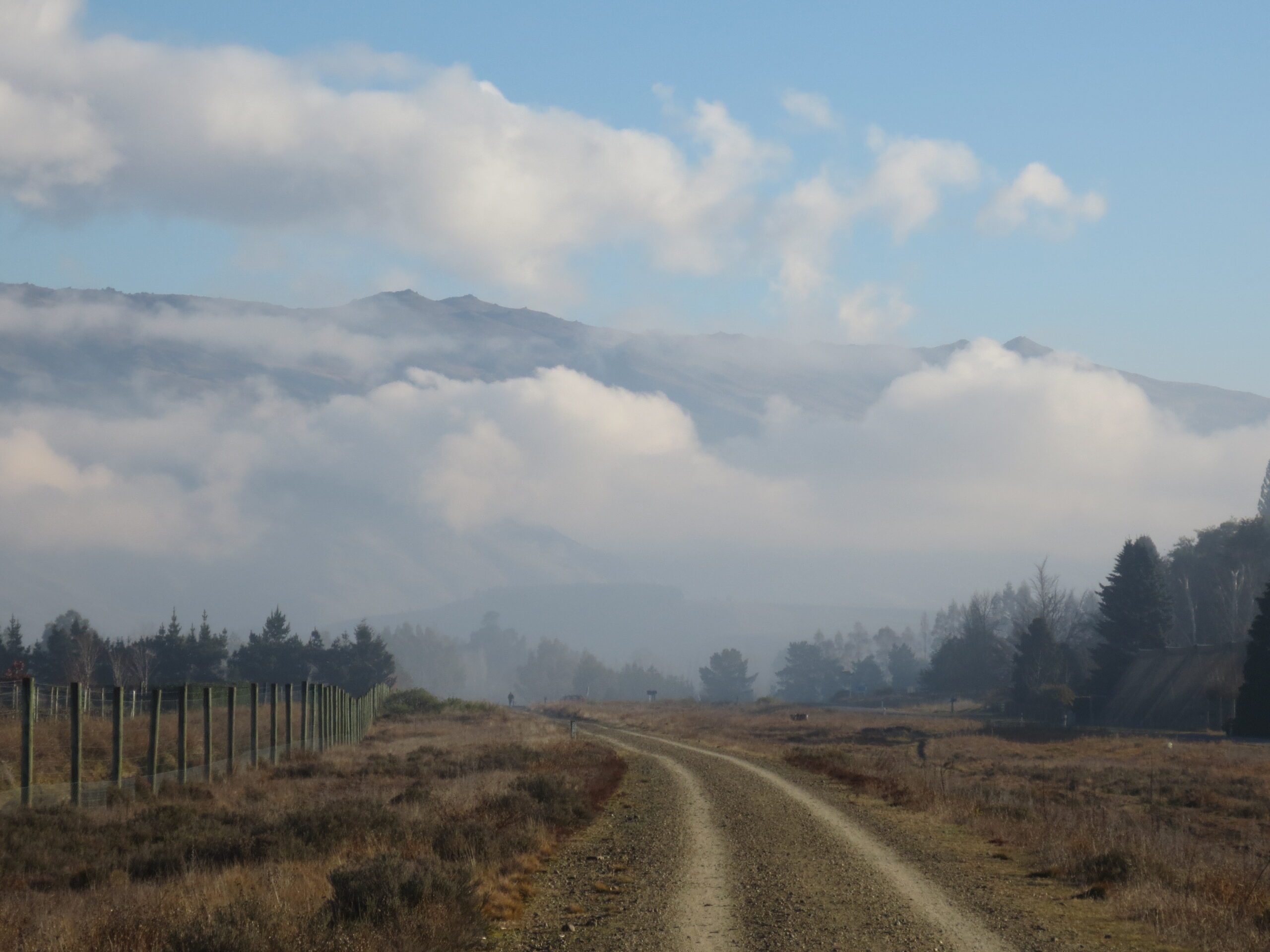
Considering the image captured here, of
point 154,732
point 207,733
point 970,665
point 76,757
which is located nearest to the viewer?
point 76,757

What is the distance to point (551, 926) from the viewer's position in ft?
41.0

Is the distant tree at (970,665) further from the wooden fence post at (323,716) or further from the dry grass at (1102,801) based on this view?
the wooden fence post at (323,716)

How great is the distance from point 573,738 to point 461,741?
238 inches

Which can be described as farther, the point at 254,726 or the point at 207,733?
the point at 254,726

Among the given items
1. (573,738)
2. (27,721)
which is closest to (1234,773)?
(573,738)

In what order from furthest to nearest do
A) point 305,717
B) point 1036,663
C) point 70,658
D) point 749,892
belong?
point 70,658, point 1036,663, point 305,717, point 749,892

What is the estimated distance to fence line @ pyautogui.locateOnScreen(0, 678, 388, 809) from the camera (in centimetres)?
1872

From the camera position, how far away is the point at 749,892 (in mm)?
14273

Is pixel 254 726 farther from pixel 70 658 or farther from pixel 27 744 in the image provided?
pixel 70 658

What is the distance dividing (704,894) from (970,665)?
138m

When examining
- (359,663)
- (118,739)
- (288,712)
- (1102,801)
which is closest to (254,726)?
(288,712)

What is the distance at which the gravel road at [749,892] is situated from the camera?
11.8 metres

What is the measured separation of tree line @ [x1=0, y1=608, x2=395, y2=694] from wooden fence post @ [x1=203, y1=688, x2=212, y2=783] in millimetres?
79325

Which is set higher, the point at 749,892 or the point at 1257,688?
the point at 749,892
